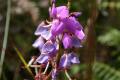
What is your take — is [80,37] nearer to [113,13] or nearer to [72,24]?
[72,24]

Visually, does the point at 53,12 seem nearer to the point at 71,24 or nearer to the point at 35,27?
the point at 71,24

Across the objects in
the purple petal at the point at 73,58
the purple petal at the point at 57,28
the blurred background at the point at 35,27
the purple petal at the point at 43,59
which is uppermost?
the purple petal at the point at 57,28

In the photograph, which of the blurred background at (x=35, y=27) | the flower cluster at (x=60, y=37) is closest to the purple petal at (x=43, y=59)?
the flower cluster at (x=60, y=37)

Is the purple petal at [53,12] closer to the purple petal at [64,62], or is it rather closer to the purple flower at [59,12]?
the purple flower at [59,12]

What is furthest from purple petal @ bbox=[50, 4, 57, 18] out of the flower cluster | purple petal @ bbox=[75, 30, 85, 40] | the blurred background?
the blurred background

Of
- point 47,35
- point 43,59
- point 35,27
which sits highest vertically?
point 47,35

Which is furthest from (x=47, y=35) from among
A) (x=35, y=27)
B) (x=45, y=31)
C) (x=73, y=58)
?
(x=35, y=27)

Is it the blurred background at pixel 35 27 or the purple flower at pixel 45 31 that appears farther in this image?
the blurred background at pixel 35 27
